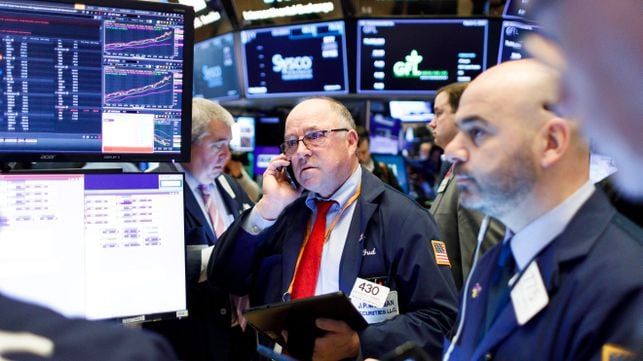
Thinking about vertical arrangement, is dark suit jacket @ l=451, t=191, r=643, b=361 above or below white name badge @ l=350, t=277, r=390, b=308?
above

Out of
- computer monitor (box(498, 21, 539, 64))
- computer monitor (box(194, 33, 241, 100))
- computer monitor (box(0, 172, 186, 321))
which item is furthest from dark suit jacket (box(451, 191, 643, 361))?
computer monitor (box(194, 33, 241, 100))

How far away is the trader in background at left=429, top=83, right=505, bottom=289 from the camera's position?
3070 mm

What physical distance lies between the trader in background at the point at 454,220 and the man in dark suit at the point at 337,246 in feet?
2.33

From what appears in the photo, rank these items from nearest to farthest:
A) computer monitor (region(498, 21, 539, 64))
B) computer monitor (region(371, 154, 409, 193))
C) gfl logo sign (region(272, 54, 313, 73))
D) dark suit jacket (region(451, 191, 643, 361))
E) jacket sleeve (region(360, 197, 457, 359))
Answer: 1. dark suit jacket (region(451, 191, 643, 361))
2. jacket sleeve (region(360, 197, 457, 359))
3. computer monitor (region(498, 21, 539, 64))
4. gfl logo sign (region(272, 54, 313, 73))
5. computer monitor (region(371, 154, 409, 193))

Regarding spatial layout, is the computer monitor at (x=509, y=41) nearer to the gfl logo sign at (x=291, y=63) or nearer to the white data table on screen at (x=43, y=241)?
the gfl logo sign at (x=291, y=63)

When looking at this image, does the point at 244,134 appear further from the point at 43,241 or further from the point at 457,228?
the point at 43,241

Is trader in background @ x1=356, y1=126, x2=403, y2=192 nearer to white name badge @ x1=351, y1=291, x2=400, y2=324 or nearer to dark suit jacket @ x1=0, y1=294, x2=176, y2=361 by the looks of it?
white name badge @ x1=351, y1=291, x2=400, y2=324

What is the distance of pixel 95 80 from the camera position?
2059 mm

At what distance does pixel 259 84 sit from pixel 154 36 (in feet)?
12.3

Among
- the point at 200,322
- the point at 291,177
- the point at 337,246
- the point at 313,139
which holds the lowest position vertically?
the point at 200,322

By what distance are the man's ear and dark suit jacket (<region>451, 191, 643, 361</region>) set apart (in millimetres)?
132

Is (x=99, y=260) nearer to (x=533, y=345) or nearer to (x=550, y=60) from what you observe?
(x=533, y=345)

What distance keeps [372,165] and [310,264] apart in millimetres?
3059

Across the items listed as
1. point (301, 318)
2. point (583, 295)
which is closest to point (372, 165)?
point (301, 318)
